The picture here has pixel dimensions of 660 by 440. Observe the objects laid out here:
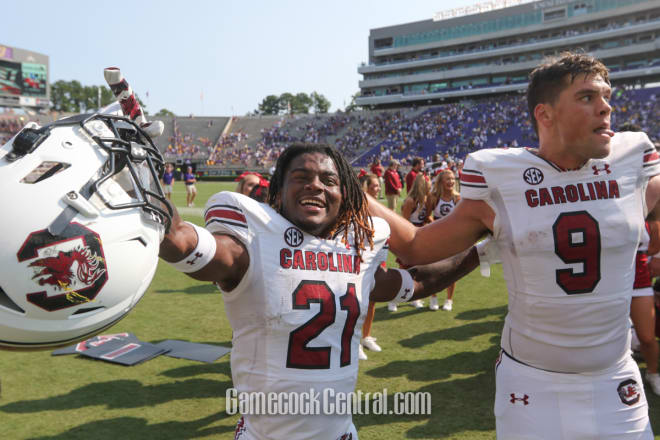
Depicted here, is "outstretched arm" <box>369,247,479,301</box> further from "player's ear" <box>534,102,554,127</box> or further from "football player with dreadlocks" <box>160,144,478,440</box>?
"player's ear" <box>534,102,554,127</box>

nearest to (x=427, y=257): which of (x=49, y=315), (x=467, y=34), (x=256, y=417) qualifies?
(x=256, y=417)

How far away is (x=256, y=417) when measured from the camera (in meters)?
1.95

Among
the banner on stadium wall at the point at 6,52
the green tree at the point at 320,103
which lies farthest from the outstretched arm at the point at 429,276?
the green tree at the point at 320,103

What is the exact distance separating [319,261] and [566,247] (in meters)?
1.05

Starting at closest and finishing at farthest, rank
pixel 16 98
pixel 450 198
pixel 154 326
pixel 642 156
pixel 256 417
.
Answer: pixel 256 417, pixel 642 156, pixel 154 326, pixel 450 198, pixel 16 98

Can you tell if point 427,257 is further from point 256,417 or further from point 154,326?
point 154,326

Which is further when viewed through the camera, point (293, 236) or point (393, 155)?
point (393, 155)

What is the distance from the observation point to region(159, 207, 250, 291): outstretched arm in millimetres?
1593

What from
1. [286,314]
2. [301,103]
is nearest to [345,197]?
[286,314]

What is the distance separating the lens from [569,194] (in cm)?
212

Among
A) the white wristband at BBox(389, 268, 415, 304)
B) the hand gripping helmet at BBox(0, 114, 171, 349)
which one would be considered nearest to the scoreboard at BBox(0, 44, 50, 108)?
the white wristband at BBox(389, 268, 415, 304)

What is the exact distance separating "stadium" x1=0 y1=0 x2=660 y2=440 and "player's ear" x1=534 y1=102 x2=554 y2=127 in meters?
2.00

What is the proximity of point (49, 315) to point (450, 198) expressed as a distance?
6414mm

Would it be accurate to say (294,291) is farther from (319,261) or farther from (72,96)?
(72,96)
